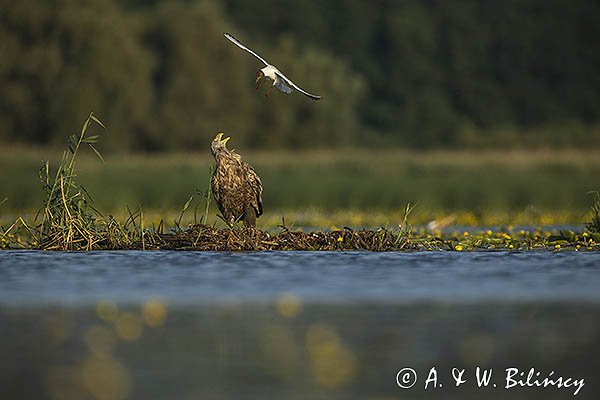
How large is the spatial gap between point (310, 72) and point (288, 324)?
49642 mm

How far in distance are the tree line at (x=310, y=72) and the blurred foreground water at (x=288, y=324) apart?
36.1 meters

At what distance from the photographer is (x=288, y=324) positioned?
8773 mm

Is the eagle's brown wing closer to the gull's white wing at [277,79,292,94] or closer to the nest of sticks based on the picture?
the nest of sticks

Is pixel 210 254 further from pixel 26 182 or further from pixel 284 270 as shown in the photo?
pixel 26 182

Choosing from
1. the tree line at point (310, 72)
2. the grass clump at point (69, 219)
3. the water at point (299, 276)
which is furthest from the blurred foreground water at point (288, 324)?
the tree line at point (310, 72)

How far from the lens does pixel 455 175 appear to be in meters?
30.3

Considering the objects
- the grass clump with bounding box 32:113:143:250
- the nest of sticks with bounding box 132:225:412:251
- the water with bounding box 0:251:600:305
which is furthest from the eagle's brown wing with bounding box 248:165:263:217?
the grass clump with bounding box 32:113:143:250

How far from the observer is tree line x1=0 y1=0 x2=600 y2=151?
4894 cm

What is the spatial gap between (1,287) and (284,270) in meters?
2.63

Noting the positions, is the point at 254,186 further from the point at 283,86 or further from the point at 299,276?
the point at 299,276

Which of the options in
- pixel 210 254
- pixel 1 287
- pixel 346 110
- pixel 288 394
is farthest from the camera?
pixel 346 110

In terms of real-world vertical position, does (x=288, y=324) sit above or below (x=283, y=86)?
below

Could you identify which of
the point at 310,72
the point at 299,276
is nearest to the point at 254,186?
the point at 299,276

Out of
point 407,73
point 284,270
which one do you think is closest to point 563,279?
point 284,270
